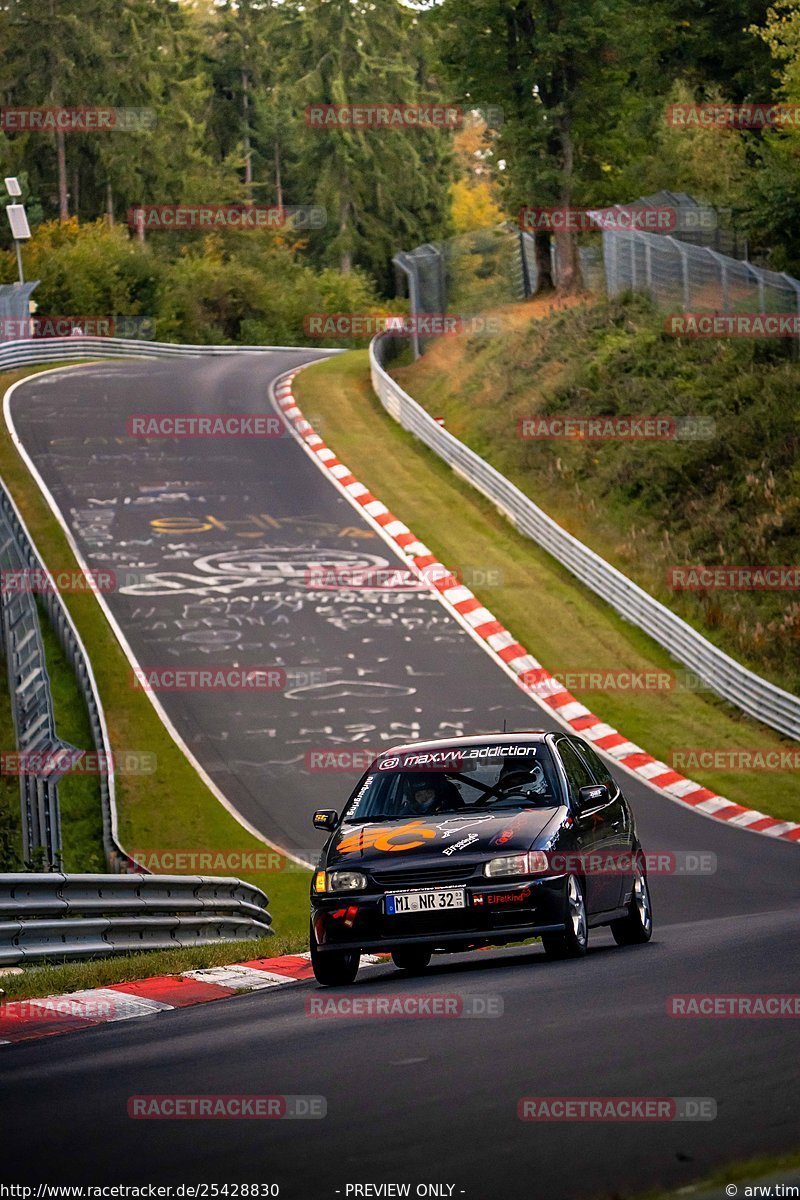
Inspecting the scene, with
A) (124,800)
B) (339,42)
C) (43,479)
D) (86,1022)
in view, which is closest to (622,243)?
(43,479)

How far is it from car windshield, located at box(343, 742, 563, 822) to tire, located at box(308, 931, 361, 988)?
0.95 meters

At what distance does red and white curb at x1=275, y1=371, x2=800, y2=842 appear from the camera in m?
22.5

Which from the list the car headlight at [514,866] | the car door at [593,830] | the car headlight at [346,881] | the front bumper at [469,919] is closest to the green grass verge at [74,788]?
the car door at [593,830]

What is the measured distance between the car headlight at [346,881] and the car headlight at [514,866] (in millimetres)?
758

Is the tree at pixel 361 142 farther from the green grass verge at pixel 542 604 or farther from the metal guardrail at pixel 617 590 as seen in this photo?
the metal guardrail at pixel 617 590

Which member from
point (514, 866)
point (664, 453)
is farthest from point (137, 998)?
point (664, 453)

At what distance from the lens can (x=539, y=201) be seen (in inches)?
1886

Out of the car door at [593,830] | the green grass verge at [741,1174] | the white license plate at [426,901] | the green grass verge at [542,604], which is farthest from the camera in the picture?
the green grass verge at [542,604]

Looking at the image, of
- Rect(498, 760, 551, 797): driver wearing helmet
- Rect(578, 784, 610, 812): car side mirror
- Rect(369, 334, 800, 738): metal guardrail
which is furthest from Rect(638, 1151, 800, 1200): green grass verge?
Rect(369, 334, 800, 738): metal guardrail

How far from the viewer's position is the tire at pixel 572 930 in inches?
415

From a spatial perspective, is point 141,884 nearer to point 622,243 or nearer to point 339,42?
point 622,243

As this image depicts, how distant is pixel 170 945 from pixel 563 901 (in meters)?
4.17

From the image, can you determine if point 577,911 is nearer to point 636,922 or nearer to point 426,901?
point 426,901

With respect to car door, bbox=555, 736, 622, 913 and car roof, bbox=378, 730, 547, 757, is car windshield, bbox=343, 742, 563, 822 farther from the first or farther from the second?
car door, bbox=555, 736, 622, 913
